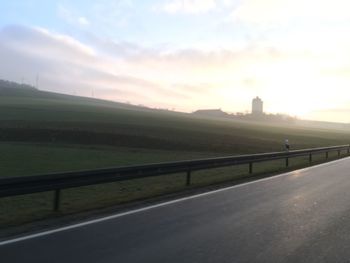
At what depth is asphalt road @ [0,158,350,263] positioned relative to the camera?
676cm

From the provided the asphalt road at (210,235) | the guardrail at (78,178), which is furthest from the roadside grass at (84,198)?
the asphalt road at (210,235)

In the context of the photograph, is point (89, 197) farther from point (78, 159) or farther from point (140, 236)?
point (78, 159)

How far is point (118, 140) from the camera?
38.2 metres

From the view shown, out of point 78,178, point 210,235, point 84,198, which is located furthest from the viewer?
point 84,198

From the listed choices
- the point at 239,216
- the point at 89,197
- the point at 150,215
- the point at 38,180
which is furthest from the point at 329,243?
the point at 89,197

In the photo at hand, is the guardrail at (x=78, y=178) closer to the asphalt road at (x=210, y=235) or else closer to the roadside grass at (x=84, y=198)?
the roadside grass at (x=84, y=198)

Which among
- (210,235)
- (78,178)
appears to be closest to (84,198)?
(78,178)

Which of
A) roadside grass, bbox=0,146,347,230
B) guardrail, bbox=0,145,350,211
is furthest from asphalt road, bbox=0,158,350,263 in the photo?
guardrail, bbox=0,145,350,211

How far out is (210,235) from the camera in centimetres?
816

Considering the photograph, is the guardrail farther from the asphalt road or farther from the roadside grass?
the asphalt road

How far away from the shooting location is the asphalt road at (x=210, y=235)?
22.2ft

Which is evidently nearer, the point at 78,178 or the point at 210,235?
the point at 210,235

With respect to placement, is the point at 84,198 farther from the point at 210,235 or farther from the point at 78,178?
the point at 210,235

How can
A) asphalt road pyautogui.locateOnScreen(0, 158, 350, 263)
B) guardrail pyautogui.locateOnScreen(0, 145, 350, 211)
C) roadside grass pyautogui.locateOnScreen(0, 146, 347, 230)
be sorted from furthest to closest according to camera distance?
1. roadside grass pyautogui.locateOnScreen(0, 146, 347, 230)
2. guardrail pyautogui.locateOnScreen(0, 145, 350, 211)
3. asphalt road pyautogui.locateOnScreen(0, 158, 350, 263)
